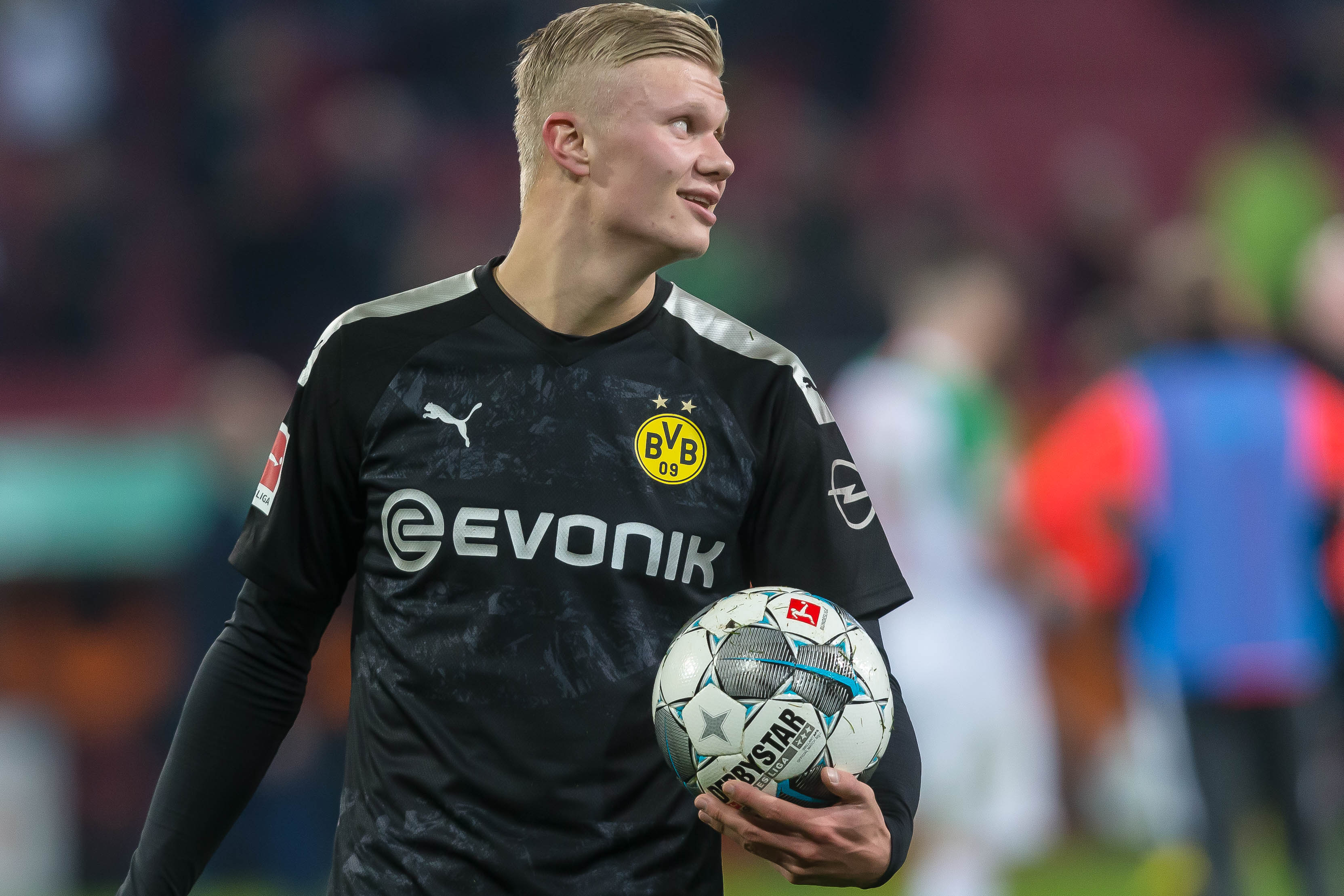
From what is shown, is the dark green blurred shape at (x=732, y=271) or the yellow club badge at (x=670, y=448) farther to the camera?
the dark green blurred shape at (x=732, y=271)

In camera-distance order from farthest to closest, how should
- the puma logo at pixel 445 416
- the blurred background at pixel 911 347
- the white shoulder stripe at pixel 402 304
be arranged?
the blurred background at pixel 911 347 → the white shoulder stripe at pixel 402 304 → the puma logo at pixel 445 416

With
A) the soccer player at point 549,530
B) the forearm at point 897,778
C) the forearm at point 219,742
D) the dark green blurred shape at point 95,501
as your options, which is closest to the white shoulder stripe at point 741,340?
the soccer player at point 549,530

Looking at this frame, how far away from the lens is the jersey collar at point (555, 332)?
9.65 feet

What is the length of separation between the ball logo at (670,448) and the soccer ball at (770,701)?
0.29 m

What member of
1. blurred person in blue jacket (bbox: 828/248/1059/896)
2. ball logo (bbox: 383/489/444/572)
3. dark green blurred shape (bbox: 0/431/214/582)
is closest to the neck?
ball logo (bbox: 383/489/444/572)

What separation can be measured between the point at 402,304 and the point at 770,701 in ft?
3.30

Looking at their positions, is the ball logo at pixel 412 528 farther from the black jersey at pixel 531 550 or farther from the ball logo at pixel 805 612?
the ball logo at pixel 805 612

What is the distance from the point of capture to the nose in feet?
9.48

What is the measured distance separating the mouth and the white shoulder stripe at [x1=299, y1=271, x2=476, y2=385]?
0.42m

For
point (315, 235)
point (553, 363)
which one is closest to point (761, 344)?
point (553, 363)

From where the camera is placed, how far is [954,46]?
13664 mm

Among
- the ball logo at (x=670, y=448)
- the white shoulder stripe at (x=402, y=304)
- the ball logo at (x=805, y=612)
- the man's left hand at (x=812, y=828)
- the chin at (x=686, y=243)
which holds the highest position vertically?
the chin at (x=686, y=243)

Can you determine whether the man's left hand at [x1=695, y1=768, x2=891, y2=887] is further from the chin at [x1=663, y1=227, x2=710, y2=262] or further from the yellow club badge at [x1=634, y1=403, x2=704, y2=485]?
the chin at [x1=663, y1=227, x2=710, y2=262]

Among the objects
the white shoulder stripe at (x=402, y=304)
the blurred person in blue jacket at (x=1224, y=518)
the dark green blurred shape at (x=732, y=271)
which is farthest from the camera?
the dark green blurred shape at (x=732, y=271)
